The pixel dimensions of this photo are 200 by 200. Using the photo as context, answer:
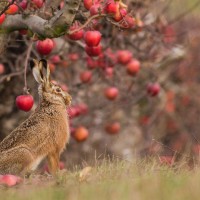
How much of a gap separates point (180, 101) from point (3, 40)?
6.66 meters

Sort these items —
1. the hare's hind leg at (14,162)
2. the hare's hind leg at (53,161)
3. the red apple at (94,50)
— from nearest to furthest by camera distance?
1. the hare's hind leg at (14,162)
2. the hare's hind leg at (53,161)
3. the red apple at (94,50)

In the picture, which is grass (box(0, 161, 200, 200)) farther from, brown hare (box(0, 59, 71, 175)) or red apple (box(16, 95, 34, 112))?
red apple (box(16, 95, 34, 112))

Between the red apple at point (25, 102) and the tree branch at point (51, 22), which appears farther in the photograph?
the red apple at point (25, 102)

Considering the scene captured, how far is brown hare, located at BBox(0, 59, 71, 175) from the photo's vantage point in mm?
7289

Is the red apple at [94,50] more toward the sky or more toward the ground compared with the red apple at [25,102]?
more toward the sky

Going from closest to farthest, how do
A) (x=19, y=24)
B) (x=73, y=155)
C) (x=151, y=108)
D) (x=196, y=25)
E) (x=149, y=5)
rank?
(x=19, y=24)
(x=149, y=5)
(x=73, y=155)
(x=151, y=108)
(x=196, y=25)

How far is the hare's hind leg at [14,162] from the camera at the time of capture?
7262 millimetres

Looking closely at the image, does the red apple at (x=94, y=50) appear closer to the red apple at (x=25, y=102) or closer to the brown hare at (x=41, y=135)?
the brown hare at (x=41, y=135)

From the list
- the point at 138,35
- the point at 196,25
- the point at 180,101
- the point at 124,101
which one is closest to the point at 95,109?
the point at 124,101

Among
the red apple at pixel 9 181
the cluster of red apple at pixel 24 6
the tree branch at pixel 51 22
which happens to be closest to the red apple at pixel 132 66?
the cluster of red apple at pixel 24 6

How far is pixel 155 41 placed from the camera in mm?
11281

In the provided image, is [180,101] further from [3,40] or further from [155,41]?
[3,40]

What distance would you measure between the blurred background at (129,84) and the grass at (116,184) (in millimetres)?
2621

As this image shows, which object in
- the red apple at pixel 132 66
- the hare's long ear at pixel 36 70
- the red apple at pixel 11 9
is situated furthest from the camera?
the red apple at pixel 132 66
